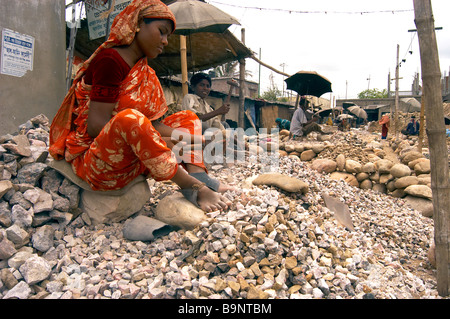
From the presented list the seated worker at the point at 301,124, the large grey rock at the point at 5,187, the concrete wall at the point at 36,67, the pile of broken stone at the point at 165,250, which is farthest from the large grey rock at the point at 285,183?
the seated worker at the point at 301,124

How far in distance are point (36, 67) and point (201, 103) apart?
210 cm

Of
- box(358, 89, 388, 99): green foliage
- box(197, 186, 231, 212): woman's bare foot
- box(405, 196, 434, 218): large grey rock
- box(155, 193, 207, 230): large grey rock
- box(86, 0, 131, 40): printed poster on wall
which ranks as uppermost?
box(358, 89, 388, 99): green foliage

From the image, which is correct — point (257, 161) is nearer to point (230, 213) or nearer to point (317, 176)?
point (317, 176)

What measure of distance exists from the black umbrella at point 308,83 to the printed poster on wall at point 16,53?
7283mm

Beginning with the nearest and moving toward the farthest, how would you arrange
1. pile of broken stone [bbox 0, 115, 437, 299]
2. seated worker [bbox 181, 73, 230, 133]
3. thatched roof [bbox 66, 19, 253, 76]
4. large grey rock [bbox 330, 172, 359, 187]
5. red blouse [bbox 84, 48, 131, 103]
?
pile of broken stone [bbox 0, 115, 437, 299] < red blouse [bbox 84, 48, 131, 103] < seated worker [bbox 181, 73, 230, 133] < large grey rock [bbox 330, 172, 359, 187] < thatched roof [bbox 66, 19, 253, 76]

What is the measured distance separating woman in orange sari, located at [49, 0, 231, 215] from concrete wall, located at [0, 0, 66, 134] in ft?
5.42

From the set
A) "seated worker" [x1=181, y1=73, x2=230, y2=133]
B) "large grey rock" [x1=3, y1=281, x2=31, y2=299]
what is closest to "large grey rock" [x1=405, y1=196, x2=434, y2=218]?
"seated worker" [x1=181, y1=73, x2=230, y2=133]

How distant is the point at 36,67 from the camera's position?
354cm

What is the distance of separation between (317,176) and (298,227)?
2849 mm

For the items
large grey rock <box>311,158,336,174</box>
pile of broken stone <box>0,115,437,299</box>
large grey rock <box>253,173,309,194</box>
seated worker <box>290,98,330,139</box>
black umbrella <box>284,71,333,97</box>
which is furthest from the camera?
black umbrella <box>284,71,333,97</box>

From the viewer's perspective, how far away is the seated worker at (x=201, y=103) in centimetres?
426

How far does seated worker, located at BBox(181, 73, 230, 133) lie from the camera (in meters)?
4.26

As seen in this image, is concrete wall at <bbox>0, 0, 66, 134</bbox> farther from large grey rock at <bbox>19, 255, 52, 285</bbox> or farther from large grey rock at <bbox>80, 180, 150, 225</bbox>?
large grey rock at <bbox>19, 255, 52, 285</bbox>
